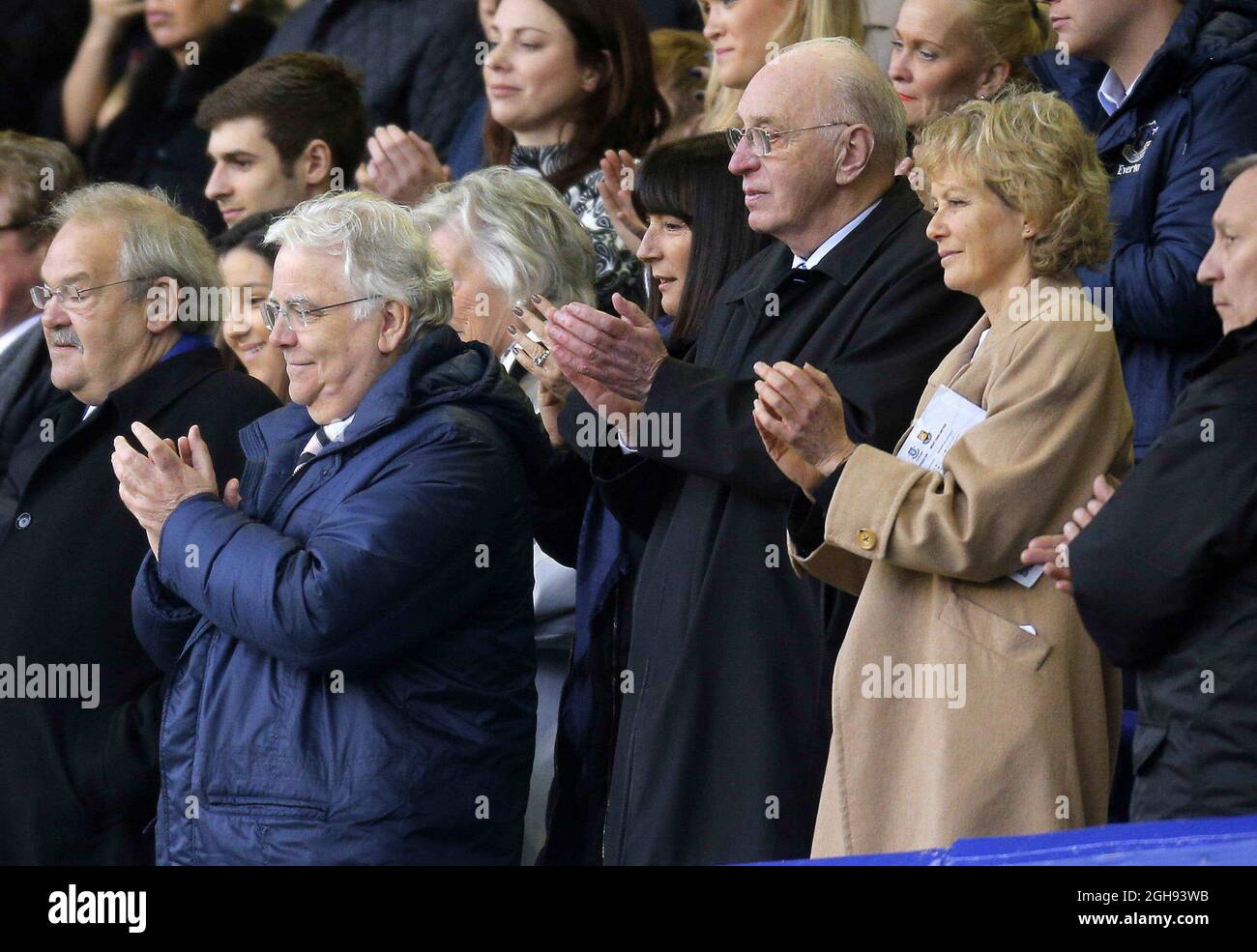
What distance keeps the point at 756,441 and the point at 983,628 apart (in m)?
0.67

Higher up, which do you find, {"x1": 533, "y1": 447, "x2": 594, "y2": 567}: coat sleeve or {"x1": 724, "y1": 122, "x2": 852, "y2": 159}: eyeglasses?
{"x1": 724, "y1": 122, "x2": 852, "y2": 159}: eyeglasses

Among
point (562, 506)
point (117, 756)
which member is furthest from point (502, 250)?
point (117, 756)

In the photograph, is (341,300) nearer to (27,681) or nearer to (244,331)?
(27,681)

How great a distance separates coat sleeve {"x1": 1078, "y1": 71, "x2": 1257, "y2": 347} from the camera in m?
4.56

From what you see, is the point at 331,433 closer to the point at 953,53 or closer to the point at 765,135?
the point at 765,135

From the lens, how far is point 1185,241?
459cm

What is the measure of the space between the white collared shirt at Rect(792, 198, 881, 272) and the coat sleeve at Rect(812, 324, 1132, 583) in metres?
0.74

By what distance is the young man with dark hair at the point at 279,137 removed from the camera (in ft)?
21.3

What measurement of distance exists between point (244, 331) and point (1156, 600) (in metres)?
3.25
